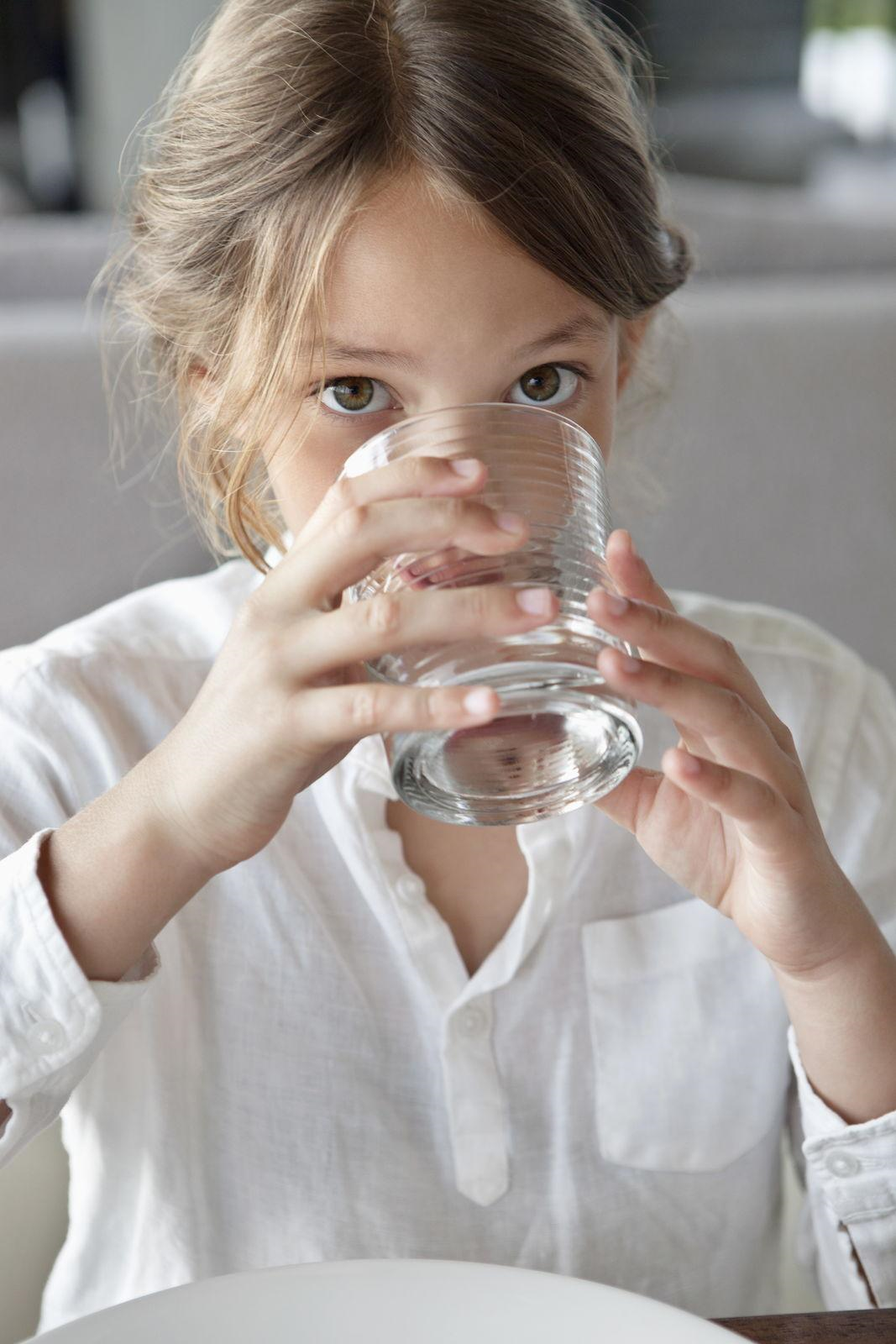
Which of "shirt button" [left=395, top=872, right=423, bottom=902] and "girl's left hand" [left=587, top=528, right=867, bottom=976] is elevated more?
"girl's left hand" [left=587, top=528, right=867, bottom=976]

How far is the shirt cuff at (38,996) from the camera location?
0.81 meters

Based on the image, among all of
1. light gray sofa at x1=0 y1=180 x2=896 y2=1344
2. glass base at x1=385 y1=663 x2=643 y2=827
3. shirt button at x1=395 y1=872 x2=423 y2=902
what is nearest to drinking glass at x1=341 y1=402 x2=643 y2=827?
glass base at x1=385 y1=663 x2=643 y2=827

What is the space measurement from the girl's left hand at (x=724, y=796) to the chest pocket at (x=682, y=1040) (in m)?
0.28

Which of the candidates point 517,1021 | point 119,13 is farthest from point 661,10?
point 517,1021

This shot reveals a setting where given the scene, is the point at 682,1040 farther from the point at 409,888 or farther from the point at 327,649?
the point at 327,649

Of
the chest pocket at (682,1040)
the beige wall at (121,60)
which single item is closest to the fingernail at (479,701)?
the chest pocket at (682,1040)

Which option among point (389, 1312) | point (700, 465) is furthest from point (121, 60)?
point (389, 1312)

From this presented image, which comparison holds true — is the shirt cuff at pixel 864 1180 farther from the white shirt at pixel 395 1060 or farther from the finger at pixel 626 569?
the finger at pixel 626 569

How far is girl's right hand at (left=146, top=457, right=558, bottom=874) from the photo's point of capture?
633 mm

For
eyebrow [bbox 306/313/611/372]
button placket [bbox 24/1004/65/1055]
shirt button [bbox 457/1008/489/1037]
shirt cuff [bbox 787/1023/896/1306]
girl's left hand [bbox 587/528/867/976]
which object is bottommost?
shirt cuff [bbox 787/1023/896/1306]

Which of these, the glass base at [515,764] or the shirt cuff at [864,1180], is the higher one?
the glass base at [515,764]

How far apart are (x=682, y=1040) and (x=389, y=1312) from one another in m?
0.57

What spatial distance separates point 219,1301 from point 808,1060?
468 millimetres

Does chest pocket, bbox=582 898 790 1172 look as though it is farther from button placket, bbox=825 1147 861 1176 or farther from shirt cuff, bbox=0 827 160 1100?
shirt cuff, bbox=0 827 160 1100
